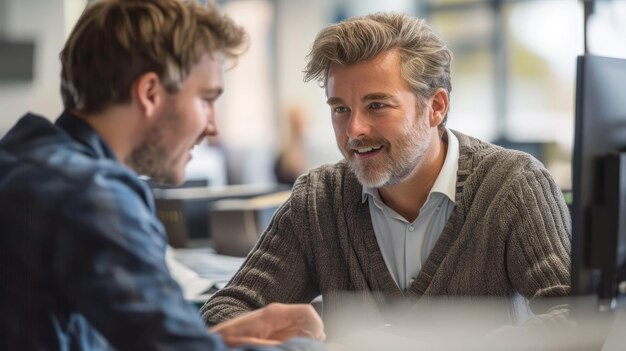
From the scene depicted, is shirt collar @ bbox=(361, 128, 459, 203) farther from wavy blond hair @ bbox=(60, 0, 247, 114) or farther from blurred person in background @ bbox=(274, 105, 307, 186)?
blurred person in background @ bbox=(274, 105, 307, 186)

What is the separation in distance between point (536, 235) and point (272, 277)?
547 millimetres

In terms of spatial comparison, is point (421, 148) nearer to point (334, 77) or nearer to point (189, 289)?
point (334, 77)

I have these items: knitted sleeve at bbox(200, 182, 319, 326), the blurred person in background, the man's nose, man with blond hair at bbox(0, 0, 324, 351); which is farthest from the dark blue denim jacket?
the blurred person in background

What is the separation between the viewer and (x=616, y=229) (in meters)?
1.21

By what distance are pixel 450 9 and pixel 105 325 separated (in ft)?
24.5

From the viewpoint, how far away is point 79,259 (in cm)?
94

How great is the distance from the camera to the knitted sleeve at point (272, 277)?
179 centimetres

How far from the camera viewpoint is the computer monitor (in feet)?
4.00

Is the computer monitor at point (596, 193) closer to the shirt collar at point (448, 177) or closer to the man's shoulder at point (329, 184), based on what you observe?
the shirt collar at point (448, 177)

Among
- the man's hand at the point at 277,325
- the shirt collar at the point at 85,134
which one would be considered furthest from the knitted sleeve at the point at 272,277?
the shirt collar at the point at 85,134

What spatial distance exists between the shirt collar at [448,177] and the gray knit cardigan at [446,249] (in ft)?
0.05

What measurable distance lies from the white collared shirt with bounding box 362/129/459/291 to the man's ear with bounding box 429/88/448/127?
109mm

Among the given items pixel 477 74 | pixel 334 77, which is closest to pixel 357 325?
pixel 334 77

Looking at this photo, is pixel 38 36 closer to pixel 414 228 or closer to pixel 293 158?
pixel 293 158
